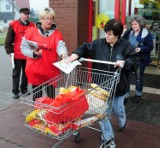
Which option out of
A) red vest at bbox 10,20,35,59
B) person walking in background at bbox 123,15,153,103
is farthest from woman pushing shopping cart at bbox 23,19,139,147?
red vest at bbox 10,20,35,59

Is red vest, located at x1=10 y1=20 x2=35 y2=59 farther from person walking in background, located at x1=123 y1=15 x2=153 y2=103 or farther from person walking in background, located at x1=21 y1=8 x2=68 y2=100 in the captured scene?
person walking in background, located at x1=123 y1=15 x2=153 y2=103

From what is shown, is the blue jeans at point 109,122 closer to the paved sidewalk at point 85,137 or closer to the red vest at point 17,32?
the paved sidewalk at point 85,137

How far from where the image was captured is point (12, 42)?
622 centimetres

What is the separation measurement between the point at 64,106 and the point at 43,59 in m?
1.58

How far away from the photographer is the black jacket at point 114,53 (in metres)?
3.74

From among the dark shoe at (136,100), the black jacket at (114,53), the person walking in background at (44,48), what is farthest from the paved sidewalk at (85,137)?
the dark shoe at (136,100)

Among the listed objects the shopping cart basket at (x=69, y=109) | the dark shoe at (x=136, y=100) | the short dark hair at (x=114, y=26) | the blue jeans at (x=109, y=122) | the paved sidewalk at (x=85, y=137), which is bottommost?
the paved sidewalk at (x=85, y=137)

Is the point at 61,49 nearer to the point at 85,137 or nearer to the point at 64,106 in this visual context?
the point at 85,137

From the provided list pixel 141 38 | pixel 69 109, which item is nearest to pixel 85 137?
pixel 69 109

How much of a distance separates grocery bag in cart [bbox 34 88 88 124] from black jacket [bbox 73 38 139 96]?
0.78 m

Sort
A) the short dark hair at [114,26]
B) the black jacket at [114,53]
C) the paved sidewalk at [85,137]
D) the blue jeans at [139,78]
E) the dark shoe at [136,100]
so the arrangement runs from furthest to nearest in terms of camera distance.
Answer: the dark shoe at [136,100]
the blue jeans at [139,78]
the paved sidewalk at [85,137]
the black jacket at [114,53]
the short dark hair at [114,26]

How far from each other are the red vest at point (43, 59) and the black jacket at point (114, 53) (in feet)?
2.19

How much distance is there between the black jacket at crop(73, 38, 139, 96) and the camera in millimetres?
3738

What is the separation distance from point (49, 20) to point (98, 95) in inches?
58.5
